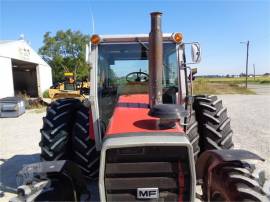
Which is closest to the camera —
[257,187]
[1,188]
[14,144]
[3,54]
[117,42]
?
[257,187]

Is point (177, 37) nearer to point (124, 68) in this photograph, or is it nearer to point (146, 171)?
point (124, 68)

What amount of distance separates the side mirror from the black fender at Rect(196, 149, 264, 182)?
1206 mm

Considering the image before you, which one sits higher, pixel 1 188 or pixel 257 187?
pixel 257 187

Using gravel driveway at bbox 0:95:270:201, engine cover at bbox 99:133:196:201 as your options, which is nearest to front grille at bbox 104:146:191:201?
engine cover at bbox 99:133:196:201

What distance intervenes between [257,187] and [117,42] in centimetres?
245

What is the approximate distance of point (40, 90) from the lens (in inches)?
1104

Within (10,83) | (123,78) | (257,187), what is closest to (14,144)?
(123,78)

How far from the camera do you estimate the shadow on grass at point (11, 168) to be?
16.7ft

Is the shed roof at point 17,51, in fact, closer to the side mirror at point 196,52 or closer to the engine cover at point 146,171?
the side mirror at point 196,52

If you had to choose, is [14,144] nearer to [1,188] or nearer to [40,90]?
[1,188]

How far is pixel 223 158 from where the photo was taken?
289cm

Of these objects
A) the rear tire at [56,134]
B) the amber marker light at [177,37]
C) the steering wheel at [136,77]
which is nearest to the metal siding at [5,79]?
the rear tire at [56,134]

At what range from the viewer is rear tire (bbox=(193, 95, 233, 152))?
4.27m

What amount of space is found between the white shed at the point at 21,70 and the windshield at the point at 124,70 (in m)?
15.7
